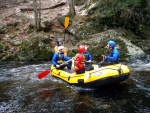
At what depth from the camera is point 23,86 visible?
8438 mm

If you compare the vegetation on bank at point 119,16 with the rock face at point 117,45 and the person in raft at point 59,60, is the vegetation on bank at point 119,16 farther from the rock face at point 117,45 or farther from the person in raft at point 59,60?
the person in raft at point 59,60

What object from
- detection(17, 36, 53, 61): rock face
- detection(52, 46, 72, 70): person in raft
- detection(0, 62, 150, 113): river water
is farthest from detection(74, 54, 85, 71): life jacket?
detection(17, 36, 53, 61): rock face

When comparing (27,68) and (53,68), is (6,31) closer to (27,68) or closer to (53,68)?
(27,68)

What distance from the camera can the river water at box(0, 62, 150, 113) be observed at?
6.37m

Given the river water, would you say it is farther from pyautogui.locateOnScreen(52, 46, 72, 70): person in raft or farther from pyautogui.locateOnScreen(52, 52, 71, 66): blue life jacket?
pyautogui.locateOnScreen(52, 52, 71, 66): blue life jacket

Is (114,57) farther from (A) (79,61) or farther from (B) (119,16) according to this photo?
(B) (119,16)

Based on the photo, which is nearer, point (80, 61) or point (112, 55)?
point (80, 61)

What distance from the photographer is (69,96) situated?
7.32m

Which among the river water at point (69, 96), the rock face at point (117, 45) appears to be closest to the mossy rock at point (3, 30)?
the rock face at point (117, 45)

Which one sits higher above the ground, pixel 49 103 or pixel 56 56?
pixel 56 56

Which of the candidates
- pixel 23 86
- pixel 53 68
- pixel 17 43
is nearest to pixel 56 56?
pixel 53 68

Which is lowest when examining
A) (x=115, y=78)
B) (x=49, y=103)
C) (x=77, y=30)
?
(x=49, y=103)

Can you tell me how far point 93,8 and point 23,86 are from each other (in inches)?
308

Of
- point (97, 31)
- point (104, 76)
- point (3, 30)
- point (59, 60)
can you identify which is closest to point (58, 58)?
point (59, 60)
